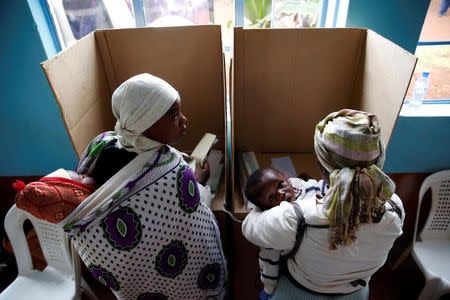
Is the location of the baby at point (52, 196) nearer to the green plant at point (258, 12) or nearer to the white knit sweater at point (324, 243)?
the white knit sweater at point (324, 243)

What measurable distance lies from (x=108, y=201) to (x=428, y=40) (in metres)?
1.54

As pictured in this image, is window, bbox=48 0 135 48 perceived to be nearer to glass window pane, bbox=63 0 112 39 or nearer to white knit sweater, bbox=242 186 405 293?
glass window pane, bbox=63 0 112 39

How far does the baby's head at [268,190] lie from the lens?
37.3 inches

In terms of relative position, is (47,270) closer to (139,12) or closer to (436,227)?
(139,12)

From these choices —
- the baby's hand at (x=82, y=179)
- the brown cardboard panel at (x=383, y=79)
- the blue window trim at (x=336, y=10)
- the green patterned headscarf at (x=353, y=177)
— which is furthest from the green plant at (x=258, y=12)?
the baby's hand at (x=82, y=179)

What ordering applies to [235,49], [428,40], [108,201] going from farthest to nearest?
1. [428,40]
2. [235,49]
3. [108,201]

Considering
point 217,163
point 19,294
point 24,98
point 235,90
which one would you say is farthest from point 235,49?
point 19,294

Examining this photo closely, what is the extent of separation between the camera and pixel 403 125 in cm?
144

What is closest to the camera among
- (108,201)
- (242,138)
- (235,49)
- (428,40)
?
(108,201)

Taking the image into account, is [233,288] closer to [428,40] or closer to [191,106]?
[191,106]

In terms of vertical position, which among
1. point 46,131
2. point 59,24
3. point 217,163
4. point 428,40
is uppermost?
point 59,24

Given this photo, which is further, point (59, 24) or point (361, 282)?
point (59, 24)

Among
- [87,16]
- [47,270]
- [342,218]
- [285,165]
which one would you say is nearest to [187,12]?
[87,16]

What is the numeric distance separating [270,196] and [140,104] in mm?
479
